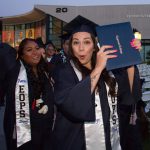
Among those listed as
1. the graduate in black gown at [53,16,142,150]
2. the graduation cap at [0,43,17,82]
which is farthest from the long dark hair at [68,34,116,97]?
the graduation cap at [0,43,17,82]

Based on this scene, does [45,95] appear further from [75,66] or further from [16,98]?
[75,66]

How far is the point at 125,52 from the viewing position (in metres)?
3.28

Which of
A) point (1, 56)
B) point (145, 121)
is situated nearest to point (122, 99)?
point (1, 56)

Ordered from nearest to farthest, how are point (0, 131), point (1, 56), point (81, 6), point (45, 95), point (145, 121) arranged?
point (45, 95), point (1, 56), point (145, 121), point (0, 131), point (81, 6)

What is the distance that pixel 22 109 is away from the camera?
4945 mm

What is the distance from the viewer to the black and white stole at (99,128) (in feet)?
10.4

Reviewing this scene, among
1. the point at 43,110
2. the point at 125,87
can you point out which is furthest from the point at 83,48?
the point at 43,110

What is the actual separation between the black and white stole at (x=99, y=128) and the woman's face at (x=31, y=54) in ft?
6.47

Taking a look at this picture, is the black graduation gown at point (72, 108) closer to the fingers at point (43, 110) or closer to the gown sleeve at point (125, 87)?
the gown sleeve at point (125, 87)

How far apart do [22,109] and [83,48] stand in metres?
1.98

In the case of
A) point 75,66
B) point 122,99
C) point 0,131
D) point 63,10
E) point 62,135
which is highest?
point 63,10

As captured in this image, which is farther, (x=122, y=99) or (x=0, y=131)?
(x=0, y=131)

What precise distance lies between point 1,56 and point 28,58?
35 cm

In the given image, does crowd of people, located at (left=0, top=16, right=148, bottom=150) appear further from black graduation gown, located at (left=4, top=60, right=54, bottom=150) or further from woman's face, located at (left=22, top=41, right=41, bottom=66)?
woman's face, located at (left=22, top=41, right=41, bottom=66)
